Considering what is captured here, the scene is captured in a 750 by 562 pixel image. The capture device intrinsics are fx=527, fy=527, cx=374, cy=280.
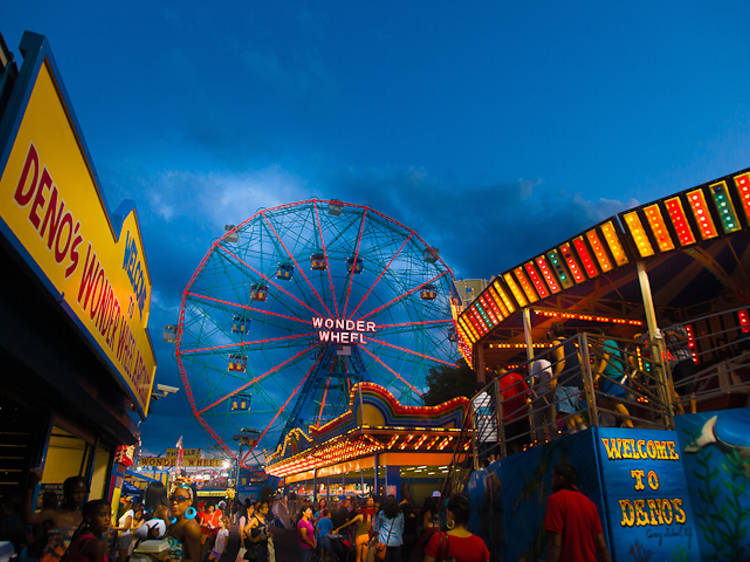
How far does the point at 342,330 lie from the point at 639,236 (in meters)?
20.6

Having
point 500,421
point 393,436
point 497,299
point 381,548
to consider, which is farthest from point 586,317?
point 381,548

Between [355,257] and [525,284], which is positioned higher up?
[355,257]

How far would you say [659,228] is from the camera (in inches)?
350

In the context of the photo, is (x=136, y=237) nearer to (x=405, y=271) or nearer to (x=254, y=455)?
(x=405, y=271)

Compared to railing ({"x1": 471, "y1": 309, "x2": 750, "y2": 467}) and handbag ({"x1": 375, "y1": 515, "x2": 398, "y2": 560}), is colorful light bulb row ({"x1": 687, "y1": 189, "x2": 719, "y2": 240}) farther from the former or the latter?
handbag ({"x1": 375, "y1": 515, "x2": 398, "y2": 560})

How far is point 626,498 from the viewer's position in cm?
470

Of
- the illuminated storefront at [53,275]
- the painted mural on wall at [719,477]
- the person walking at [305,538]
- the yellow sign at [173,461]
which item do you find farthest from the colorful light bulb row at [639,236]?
the yellow sign at [173,461]

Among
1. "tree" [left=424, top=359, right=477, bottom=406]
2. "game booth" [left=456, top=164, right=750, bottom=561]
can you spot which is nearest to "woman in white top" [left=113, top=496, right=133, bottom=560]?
"game booth" [left=456, top=164, right=750, bottom=561]

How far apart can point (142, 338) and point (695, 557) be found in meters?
7.24

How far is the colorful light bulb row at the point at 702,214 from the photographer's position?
840cm

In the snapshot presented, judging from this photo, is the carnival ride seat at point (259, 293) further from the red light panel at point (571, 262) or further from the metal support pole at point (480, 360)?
the red light panel at point (571, 262)

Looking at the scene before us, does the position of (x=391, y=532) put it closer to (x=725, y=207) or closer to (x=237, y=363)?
(x=725, y=207)

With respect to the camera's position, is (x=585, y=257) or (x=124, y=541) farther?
(x=585, y=257)

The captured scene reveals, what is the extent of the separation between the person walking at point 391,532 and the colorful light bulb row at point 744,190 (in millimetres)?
6842
